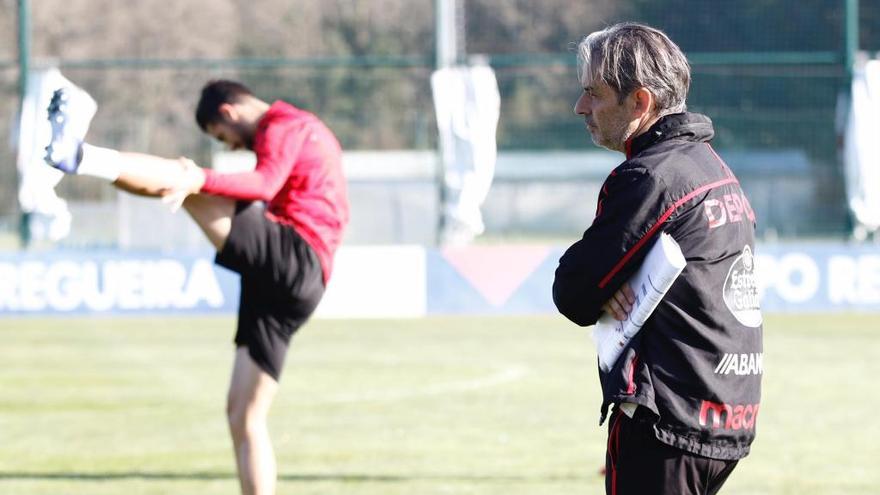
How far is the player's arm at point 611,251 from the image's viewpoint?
326 cm

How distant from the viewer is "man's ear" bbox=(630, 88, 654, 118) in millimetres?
3375

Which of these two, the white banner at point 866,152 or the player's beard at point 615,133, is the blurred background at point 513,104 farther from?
the player's beard at point 615,133

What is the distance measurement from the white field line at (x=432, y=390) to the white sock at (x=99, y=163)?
18.1ft

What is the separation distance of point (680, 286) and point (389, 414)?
626 cm

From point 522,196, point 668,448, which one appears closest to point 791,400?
point 668,448

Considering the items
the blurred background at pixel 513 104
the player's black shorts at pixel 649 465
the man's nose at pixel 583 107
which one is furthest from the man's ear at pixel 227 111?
the blurred background at pixel 513 104

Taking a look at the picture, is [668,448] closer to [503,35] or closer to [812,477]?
[812,477]

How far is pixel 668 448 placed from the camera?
132 inches

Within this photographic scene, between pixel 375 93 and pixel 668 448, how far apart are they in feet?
74.4

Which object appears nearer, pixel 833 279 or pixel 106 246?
pixel 833 279

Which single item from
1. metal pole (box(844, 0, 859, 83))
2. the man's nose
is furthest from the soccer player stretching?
metal pole (box(844, 0, 859, 83))

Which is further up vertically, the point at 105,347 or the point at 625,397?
the point at 625,397

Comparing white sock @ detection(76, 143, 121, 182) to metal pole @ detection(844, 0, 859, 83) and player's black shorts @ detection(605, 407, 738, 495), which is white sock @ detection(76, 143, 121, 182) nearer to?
player's black shorts @ detection(605, 407, 738, 495)

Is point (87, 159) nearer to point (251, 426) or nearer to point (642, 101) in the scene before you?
point (251, 426)
